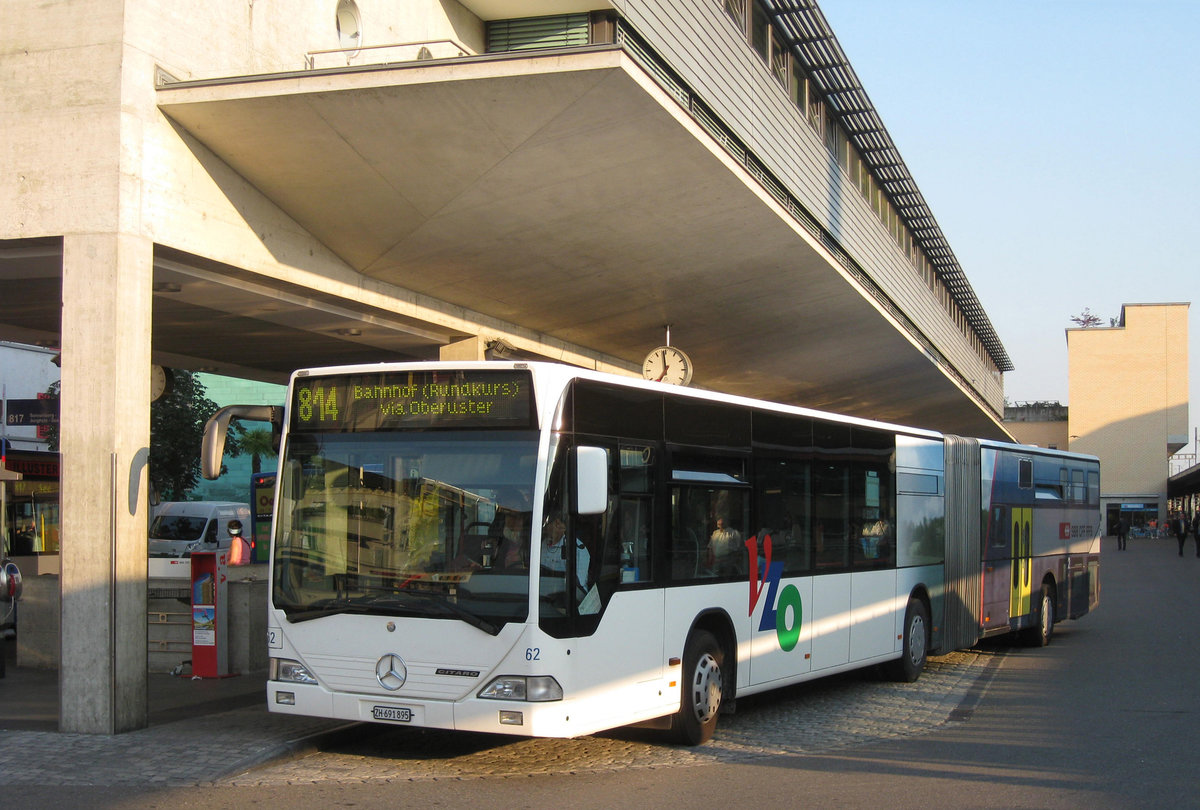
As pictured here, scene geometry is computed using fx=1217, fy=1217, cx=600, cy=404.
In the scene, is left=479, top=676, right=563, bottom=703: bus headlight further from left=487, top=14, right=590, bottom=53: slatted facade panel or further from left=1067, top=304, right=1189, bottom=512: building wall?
left=1067, top=304, right=1189, bottom=512: building wall

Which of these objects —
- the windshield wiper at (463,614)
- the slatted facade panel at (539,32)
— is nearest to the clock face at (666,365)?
the slatted facade panel at (539,32)

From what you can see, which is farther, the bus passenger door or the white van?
the white van

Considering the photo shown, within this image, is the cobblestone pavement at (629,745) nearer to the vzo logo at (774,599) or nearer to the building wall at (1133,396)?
the vzo logo at (774,599)

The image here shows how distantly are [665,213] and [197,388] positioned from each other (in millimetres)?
31273

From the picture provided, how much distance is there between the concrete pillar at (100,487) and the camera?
952 cm

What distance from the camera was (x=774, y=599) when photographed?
34.9 feet

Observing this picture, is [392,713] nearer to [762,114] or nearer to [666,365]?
[666,365]

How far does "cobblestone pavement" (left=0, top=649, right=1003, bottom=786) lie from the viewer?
8180 millimetres

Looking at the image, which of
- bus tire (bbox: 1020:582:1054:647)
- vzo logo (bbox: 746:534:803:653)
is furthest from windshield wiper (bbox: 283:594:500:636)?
bus tire (bbox: 1020:582:1054:647)

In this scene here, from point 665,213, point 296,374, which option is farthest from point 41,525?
point 296,374

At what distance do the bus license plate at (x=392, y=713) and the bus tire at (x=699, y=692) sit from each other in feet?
7.11

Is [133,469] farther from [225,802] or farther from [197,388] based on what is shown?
[197,388]

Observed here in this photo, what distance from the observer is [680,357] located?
19.2 meters

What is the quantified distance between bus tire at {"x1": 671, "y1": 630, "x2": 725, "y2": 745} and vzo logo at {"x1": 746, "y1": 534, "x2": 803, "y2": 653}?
739 millimetres
